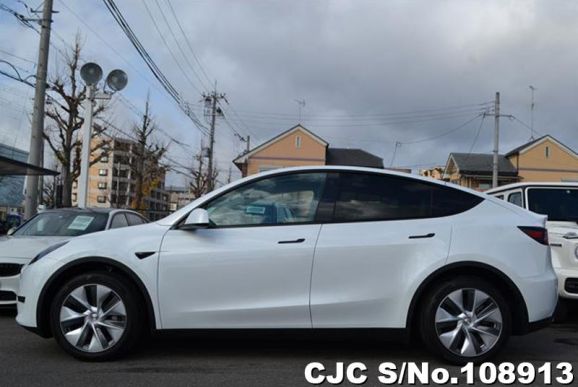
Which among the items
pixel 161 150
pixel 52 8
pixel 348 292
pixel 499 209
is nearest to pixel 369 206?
pixel 348 292

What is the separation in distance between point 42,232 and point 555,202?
23.6 ft

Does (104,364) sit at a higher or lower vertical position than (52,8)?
lower

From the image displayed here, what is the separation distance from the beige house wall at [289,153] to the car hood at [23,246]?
3937 centimetres

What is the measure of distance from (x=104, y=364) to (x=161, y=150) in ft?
146

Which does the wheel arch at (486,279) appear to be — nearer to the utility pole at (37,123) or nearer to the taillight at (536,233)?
the taillight at (536,233)

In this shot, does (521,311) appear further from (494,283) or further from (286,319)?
(286,319)

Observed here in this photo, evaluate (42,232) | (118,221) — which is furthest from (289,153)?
(42,232)

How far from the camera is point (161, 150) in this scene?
158ft

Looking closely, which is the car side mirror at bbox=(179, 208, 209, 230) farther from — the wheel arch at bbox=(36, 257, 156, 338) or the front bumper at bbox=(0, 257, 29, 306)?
the front bumper at bbox=(0, 257, 29, 306)

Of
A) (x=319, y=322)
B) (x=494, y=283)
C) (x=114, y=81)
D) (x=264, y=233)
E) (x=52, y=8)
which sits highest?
(x=52, y=8)

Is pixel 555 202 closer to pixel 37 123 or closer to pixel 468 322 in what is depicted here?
pixel 468 322

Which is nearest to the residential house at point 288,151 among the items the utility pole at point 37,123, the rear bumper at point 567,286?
the utility pole at point 37,123

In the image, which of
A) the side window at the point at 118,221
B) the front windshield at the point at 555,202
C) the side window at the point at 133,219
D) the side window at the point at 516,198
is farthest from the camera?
the side window at the point at 133,219

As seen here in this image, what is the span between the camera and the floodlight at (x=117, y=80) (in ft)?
50.0
